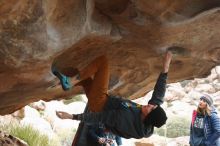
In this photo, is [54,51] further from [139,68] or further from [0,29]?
[139,68]

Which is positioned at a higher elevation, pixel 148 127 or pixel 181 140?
pixel 181 140

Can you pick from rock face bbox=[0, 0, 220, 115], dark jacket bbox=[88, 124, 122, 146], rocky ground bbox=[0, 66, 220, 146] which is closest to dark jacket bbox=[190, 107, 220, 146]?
rock face bbox=[0, 0, 220, 115]

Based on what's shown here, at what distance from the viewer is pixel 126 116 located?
5.52m

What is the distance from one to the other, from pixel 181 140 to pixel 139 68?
11516 millimetres

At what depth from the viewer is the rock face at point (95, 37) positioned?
15.8ft

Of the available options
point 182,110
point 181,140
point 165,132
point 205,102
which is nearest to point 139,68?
point 205,102

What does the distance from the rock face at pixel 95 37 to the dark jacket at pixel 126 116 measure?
2.63ft

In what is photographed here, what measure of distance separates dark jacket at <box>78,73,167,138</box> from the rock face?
0.80 m

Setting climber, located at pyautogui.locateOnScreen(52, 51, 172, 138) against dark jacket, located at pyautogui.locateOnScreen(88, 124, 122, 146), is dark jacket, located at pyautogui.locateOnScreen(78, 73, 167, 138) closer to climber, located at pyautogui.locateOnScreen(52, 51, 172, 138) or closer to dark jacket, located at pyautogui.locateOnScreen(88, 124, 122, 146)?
climber, located at pyautogui.locateOnScreen(52, 51, 172, 138)

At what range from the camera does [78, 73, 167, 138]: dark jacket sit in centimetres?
546

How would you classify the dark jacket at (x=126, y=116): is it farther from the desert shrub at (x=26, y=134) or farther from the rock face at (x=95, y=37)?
the desert shrub at (x=26, y=134)

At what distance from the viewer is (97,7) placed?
5.64 metres

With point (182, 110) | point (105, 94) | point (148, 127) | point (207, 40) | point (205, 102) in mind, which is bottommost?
point (148, 127)

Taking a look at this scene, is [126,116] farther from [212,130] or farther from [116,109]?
[212,130]
